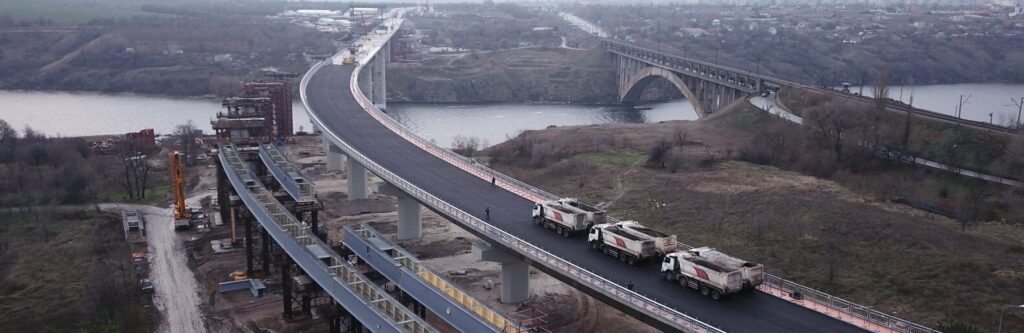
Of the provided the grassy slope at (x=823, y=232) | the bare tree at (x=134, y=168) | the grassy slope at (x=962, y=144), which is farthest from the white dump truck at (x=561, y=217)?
the bare tree at (x=134, y=168)

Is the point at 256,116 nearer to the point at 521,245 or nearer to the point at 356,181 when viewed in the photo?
the point at 356,181

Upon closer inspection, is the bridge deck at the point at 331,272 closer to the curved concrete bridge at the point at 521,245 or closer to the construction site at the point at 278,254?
the construction site at the point at 278,254

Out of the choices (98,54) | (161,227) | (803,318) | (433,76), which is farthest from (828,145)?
(98,54)

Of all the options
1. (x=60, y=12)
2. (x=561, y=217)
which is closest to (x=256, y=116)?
(x=561, y=217)

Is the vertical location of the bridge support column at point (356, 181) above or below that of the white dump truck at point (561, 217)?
below

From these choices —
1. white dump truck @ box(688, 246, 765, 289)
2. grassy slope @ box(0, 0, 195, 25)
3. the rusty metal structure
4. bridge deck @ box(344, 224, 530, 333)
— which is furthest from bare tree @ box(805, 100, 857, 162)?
grassy slope @ box(0, 0, 195, 25)
